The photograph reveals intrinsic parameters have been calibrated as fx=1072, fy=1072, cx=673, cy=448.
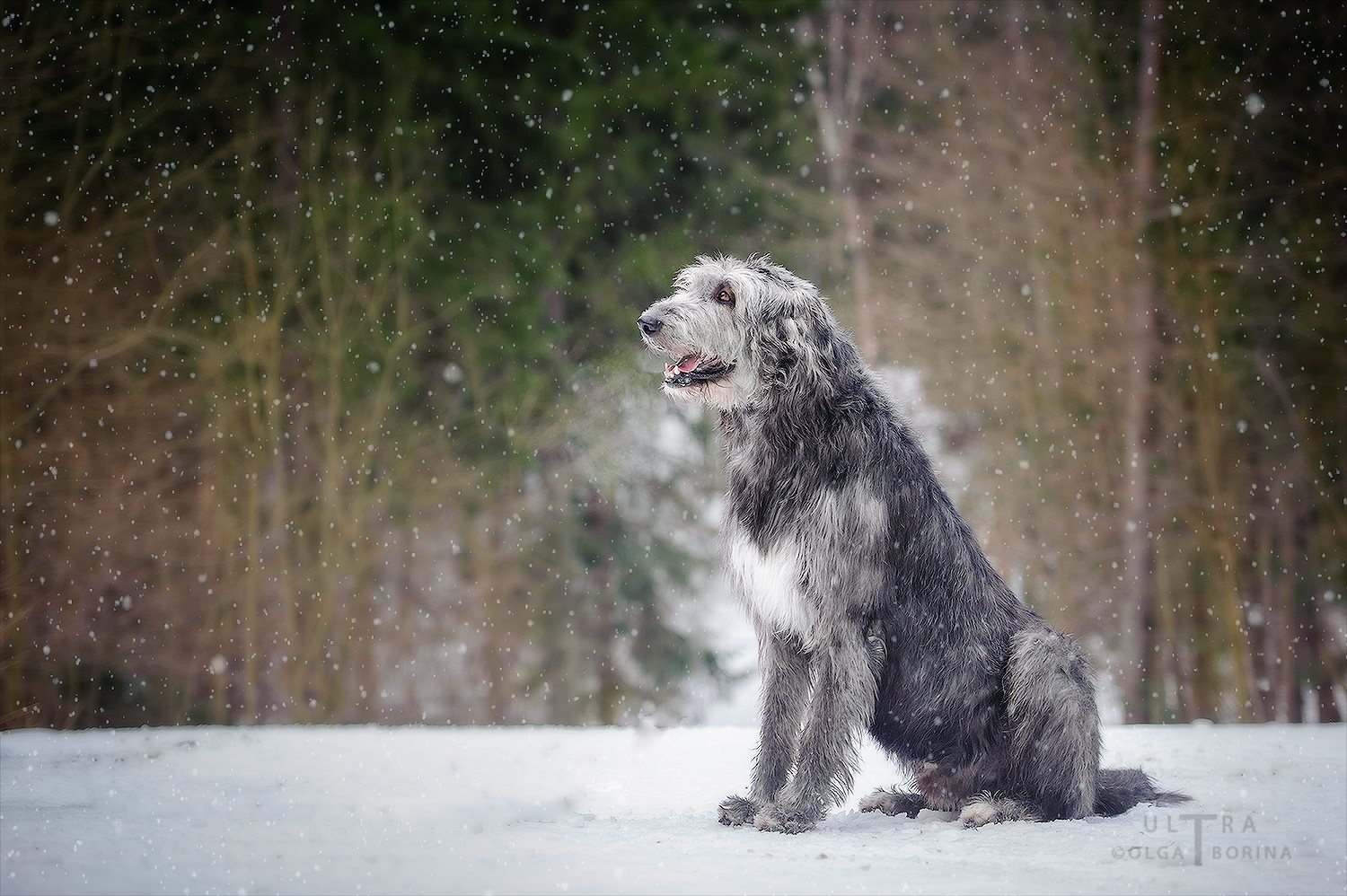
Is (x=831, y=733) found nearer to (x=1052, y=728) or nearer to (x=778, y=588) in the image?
(x=778, y=588)

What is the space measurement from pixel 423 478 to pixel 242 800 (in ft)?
26.5

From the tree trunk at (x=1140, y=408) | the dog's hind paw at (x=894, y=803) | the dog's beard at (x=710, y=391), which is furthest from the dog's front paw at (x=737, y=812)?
the tree trunk at (x=1140, y=408)

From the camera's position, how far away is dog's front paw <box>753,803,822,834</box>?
12.5 feet

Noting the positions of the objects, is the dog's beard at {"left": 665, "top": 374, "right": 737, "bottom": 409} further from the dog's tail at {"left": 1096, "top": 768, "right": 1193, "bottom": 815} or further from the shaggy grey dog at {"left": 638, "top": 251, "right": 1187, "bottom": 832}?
the dog's tail at {"left": 1096, "top": 768, "right": 1193, "bottom": 815}

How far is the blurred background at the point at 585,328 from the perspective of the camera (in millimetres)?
10250

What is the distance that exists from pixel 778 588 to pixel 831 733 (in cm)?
54

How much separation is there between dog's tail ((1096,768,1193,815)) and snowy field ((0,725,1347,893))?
87 millimetres

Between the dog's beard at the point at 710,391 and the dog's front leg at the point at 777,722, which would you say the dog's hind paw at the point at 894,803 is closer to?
the dog's front leg at the point at 777,722

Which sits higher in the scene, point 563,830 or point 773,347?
point 773,347

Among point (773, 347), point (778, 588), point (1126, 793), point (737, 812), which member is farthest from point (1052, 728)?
point (773, 347)

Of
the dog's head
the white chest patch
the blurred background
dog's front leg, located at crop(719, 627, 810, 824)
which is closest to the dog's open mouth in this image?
the dog's head

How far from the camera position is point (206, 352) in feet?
35.6

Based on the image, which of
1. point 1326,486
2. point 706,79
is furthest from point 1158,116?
point 706,79

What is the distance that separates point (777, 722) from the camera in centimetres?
407
